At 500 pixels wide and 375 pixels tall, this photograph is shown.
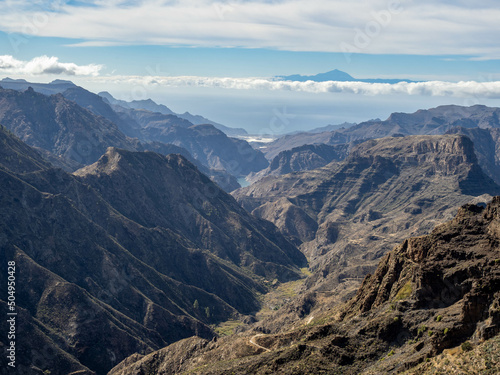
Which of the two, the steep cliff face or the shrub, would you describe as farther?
the steep cliff face

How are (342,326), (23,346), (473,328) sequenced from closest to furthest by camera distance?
(473,328) → (342,326) → (23,346)

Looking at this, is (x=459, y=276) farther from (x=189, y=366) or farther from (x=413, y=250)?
(x=189, y=366)

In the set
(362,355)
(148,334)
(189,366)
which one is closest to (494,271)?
(362,355)

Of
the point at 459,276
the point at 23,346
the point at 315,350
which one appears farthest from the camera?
the point at 23,346

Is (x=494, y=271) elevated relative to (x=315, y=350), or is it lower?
elevated

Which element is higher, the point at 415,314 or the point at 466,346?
the point at 466,346

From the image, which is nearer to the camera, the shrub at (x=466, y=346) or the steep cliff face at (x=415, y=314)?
the shrub at (x=466, y=346)

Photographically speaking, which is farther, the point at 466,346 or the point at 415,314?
the point at 415,314

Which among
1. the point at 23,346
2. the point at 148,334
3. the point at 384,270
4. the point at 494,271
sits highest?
the point at 494,271
